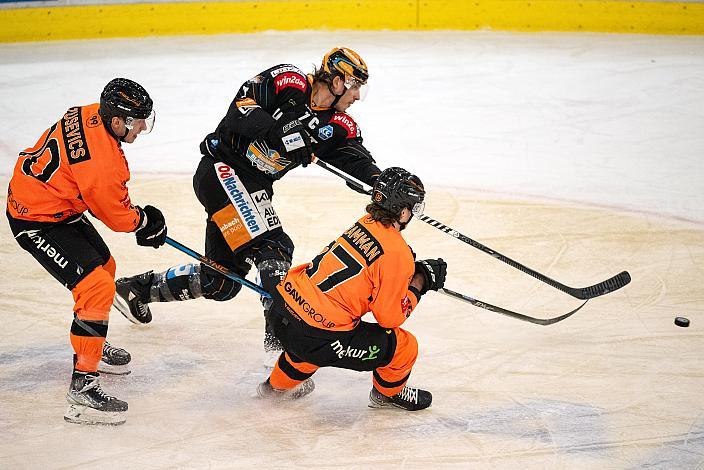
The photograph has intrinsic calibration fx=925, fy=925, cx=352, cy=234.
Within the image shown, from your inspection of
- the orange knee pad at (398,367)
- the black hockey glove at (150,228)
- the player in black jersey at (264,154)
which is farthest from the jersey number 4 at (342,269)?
the black hockey glove at (150,228)

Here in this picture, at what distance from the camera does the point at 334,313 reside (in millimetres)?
3225

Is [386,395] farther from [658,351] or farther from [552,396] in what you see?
[658,351]

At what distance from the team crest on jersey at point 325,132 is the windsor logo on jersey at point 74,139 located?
1051 mm

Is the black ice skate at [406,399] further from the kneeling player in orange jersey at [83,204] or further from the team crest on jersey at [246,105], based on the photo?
the team crest on jersey at [246,105]

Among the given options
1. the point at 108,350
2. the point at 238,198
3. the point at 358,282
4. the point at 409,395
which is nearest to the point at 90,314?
the point at 108,350

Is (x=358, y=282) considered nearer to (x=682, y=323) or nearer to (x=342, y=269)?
(x=342, y=269)

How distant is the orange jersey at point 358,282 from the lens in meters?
3.13

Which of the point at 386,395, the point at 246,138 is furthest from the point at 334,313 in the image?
the point at 246,138

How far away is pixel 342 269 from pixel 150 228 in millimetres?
884

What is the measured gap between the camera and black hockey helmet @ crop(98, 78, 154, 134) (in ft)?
10.9

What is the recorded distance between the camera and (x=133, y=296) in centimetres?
415

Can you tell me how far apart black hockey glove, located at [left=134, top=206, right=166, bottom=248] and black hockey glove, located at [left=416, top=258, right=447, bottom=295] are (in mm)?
1033

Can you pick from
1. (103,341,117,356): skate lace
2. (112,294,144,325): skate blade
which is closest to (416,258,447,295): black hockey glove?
(103,341,117,356): skate lace

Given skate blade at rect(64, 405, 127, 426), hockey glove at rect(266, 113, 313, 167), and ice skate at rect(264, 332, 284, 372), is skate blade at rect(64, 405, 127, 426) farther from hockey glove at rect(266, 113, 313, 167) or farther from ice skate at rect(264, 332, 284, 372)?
hockey glove at rect(266, 113, 313, 167)
